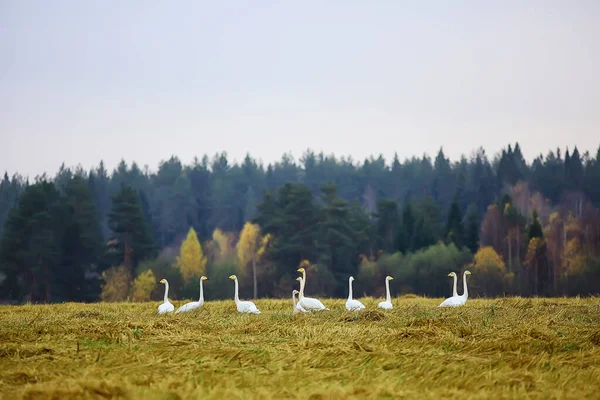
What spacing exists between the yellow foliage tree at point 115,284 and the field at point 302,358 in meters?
65.3

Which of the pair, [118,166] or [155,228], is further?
[118,166]

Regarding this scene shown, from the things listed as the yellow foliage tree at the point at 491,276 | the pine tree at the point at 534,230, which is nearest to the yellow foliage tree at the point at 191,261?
the yellow foliage tree at the point at 491,276

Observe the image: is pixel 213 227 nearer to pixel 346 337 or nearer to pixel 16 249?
pixel 16 249

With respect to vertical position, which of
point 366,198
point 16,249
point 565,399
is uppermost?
point 366,198

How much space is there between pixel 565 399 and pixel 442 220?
115 meters

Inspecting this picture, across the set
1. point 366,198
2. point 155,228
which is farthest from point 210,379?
point 366,198

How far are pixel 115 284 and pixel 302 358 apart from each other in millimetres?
72612

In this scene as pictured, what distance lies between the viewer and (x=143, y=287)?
82750mm

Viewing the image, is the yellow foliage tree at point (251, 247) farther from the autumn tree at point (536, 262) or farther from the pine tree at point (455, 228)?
the autumn tree at point (536, 262)

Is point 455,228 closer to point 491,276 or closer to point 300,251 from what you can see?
point 491,276

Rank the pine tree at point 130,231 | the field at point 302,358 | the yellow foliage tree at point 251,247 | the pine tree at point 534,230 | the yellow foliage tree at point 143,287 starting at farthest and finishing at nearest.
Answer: the yellow foliage tree at point 251,247
the pine tree at point 130,231
the pine tree at point 534,230
the yellow foliage tree at point 143,287
the field at point 302,358

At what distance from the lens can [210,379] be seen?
1248 centimetres

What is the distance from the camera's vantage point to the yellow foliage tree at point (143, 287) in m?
82.0

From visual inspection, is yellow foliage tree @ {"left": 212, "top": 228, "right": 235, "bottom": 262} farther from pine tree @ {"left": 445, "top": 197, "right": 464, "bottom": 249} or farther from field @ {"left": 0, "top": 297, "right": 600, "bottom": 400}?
field @ {"left": 0, "top": 297, "right": 600, "bottom": 400}
